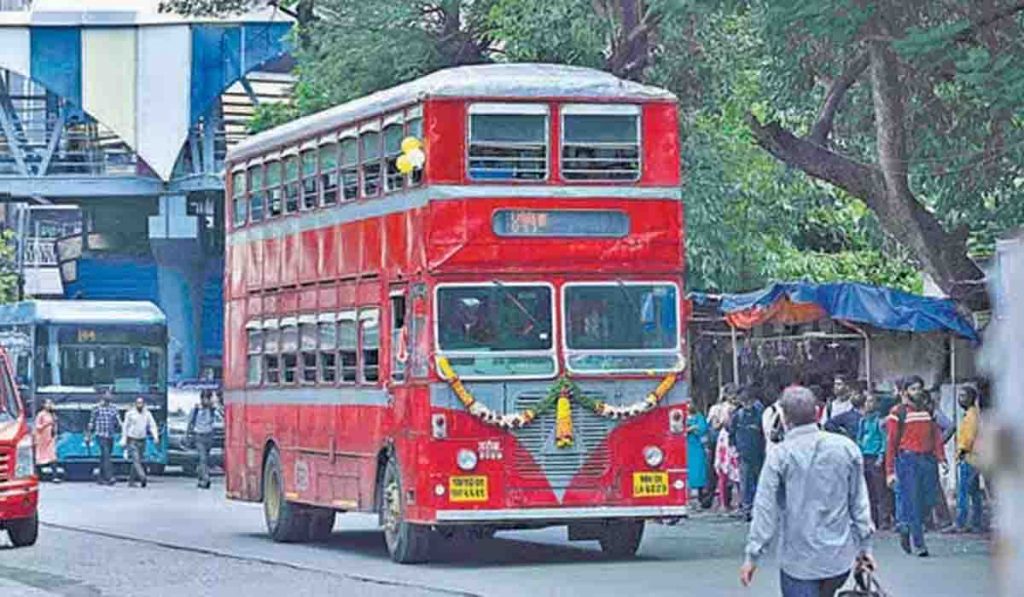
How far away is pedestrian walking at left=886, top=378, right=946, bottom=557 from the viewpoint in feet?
70.0

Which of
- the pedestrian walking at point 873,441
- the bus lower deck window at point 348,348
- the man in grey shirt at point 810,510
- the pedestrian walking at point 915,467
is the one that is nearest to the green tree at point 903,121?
the pedestrian walking at point 873,441

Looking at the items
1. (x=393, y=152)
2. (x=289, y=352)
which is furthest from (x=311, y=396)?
(x=393, y=152)

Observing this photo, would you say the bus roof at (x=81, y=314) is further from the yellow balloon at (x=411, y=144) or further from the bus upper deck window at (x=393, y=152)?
the yellow balloon at (x=411, y=144)

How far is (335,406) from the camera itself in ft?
73.9

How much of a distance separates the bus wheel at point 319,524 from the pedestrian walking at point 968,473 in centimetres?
670

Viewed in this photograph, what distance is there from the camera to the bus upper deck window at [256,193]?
25.1 metres

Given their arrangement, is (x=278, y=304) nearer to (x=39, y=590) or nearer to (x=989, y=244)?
(x=39, y=590)

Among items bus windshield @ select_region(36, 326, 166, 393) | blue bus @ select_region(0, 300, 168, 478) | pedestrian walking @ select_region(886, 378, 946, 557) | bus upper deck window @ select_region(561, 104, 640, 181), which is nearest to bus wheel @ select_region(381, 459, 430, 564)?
bus upper deck window @ select_region(561, 104, 640, 181)

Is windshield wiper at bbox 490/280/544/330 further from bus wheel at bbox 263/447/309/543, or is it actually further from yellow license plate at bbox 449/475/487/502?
bus wheel at bbox 263/447/309/543

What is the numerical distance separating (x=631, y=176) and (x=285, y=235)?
5010mm

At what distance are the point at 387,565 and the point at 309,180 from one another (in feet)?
14.6

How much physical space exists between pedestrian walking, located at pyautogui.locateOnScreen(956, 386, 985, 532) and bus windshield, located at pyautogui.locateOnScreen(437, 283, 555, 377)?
15.3ft

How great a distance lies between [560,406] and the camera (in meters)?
20.1

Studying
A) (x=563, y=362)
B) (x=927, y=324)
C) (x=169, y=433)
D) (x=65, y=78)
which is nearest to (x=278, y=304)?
(x=563, y=362)
